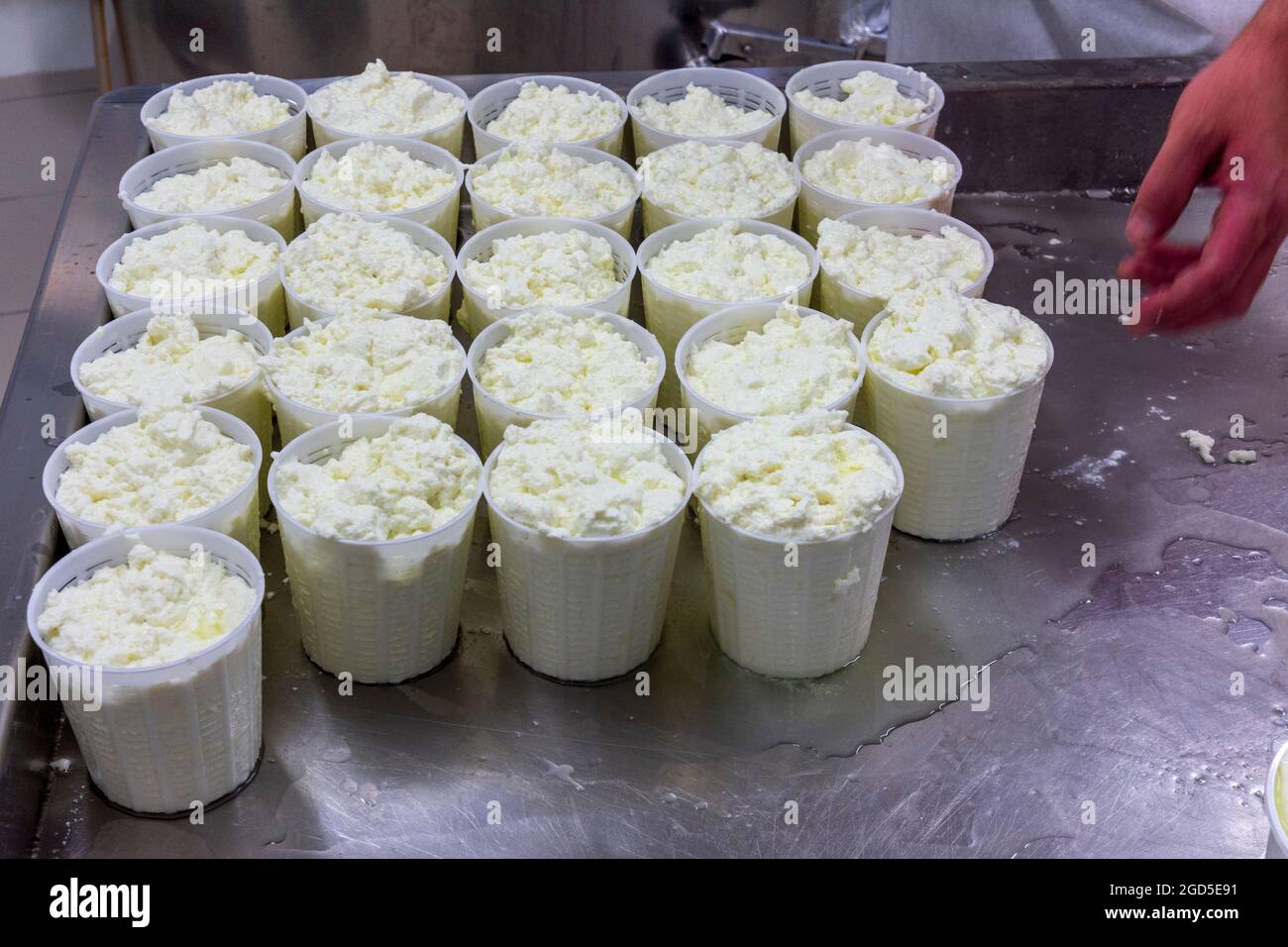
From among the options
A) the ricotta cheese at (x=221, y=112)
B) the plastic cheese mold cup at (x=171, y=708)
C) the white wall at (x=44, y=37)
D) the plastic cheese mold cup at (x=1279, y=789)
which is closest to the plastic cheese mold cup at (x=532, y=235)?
the ricotta cheese at (x=221, y=112)

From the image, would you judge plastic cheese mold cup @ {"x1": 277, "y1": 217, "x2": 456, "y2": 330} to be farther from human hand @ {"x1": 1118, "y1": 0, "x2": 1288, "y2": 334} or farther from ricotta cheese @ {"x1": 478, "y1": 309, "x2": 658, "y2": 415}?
human hand @ {"x1": 1118, "y1": 0, "x2": 1288, "y2": 334}

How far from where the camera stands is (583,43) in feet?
13.9

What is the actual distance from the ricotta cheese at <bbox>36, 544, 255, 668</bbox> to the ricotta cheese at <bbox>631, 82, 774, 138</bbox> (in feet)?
5.34

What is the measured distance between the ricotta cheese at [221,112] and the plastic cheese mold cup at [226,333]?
28.3 inches

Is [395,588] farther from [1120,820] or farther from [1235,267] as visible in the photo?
[1235,267]

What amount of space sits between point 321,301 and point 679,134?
98 cm

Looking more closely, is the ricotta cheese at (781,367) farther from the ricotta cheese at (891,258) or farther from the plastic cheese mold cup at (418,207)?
the plastic cheese mold cup at (418,207)

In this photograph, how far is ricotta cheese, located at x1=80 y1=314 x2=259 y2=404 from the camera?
2174 mm

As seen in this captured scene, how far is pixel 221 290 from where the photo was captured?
2.43m

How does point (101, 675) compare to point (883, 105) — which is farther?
point (883, 105)

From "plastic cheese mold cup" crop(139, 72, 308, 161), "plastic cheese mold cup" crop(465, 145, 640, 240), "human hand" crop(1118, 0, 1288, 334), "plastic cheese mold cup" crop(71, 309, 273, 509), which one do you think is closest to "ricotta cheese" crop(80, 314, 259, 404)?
"plastic cheese mold cup" crop(71, 309, 273, 509)

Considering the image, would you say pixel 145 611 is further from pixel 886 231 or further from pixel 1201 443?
pixel 1201 443

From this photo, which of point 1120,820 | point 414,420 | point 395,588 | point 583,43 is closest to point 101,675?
point 395,588

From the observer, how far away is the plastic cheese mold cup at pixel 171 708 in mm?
1715
